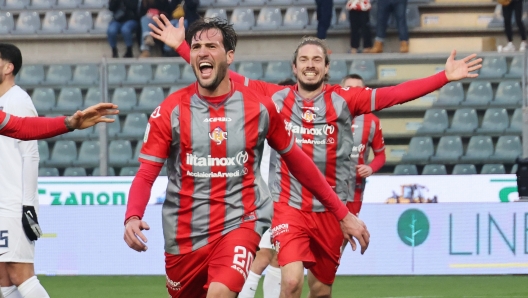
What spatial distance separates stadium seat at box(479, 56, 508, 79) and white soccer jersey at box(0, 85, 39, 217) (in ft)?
30.7

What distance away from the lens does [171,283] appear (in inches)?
207

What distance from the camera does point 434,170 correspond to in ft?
45.6

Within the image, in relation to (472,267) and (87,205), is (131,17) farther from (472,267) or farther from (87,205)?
(472,267)

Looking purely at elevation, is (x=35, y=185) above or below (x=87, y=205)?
above

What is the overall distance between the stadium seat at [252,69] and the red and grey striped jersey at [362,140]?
4857 millimetres

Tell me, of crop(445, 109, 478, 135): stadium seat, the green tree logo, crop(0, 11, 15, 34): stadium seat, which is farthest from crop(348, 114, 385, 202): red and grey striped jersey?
crop(0, 11, 15, 34): stadium seat

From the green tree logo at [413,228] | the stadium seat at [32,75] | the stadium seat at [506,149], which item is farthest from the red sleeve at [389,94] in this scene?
the stadium seat at [32,75]

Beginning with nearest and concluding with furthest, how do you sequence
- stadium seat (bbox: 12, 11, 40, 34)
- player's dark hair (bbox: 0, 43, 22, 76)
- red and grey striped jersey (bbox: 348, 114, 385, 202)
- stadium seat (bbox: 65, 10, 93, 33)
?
player's dark hair (bbox: 0, 43, 22, 76) < red and grey striped jersey (bbox: 348, 114, 385, 202) < stadium seat (bbox: 65, 10, 93, 33) < stadium seat (bbox: 12, 11, 40, 34)

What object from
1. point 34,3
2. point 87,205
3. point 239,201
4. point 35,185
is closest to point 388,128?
point 87,205

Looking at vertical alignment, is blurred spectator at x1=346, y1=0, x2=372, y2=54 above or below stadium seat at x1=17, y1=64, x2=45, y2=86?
above

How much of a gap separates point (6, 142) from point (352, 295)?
4.52 m

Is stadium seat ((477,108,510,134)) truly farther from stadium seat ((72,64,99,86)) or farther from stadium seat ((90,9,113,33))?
stadium seat ((90,9,113,33))

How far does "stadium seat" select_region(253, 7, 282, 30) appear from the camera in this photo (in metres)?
15.9

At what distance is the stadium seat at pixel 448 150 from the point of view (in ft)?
46.2
